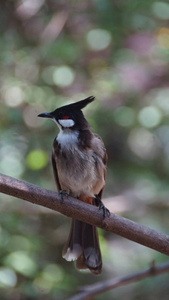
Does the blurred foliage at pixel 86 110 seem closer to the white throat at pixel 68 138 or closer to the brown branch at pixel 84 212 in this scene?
the white throat at pixel 68 138

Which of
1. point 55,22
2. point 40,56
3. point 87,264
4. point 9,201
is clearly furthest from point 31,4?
point 87,264

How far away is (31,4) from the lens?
411cm

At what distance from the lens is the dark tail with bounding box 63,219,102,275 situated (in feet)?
8.54

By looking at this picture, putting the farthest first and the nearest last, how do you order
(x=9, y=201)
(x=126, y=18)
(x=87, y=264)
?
(x=126, y=18), (x=9, y=201), (x=87, y=264)

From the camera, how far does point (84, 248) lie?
8.95 ft

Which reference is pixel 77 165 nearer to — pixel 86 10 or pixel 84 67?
pixel 84 67

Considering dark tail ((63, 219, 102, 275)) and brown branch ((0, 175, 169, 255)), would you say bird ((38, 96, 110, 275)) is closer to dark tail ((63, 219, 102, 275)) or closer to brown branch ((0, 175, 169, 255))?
dark tail ((63, 219, 102, 275))

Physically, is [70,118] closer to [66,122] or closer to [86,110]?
[66,122]

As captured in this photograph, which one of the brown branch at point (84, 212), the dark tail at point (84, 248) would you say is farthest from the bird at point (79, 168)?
the brown branch at point (84, 212)

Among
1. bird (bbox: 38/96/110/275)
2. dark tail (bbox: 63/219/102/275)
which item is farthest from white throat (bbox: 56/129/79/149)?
dark tail (bbox: 63/219/102/275)

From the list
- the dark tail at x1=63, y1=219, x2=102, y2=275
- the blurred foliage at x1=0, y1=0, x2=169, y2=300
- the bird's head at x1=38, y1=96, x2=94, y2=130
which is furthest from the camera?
the blurred foliage at x1=0, y1=0, x2=169, y2=300

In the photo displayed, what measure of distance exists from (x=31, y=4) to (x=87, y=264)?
2463mm

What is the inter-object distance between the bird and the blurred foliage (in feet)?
1.60

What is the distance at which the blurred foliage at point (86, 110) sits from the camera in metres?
3.34
